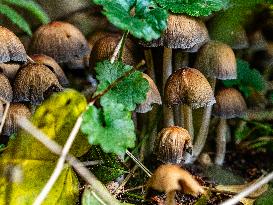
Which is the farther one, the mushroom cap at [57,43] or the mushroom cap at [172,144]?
the mushroom cap at [57,43]

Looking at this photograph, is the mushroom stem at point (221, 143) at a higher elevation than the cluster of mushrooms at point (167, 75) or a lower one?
lower

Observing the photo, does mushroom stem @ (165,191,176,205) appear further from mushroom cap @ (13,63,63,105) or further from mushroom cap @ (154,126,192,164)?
mushroom cap @ (13,63,63,105)

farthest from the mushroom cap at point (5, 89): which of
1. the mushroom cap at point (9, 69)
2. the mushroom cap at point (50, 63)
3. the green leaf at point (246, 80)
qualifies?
the green leaf at point (246, 80)

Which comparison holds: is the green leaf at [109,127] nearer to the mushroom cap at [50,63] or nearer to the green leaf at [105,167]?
the green leaf at [105,167]

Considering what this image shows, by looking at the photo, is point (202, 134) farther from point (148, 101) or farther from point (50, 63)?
point (50, 63)

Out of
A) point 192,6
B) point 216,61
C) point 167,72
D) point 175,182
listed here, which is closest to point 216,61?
point 216,61

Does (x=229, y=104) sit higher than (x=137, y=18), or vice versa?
(x=137, y=18)

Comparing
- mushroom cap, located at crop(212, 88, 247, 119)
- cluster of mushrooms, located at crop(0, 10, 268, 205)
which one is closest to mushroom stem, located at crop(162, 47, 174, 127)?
cluster of mushrooms, located at crop(0, 10, 268, 205)

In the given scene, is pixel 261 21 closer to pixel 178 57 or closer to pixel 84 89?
pixel 178 57
